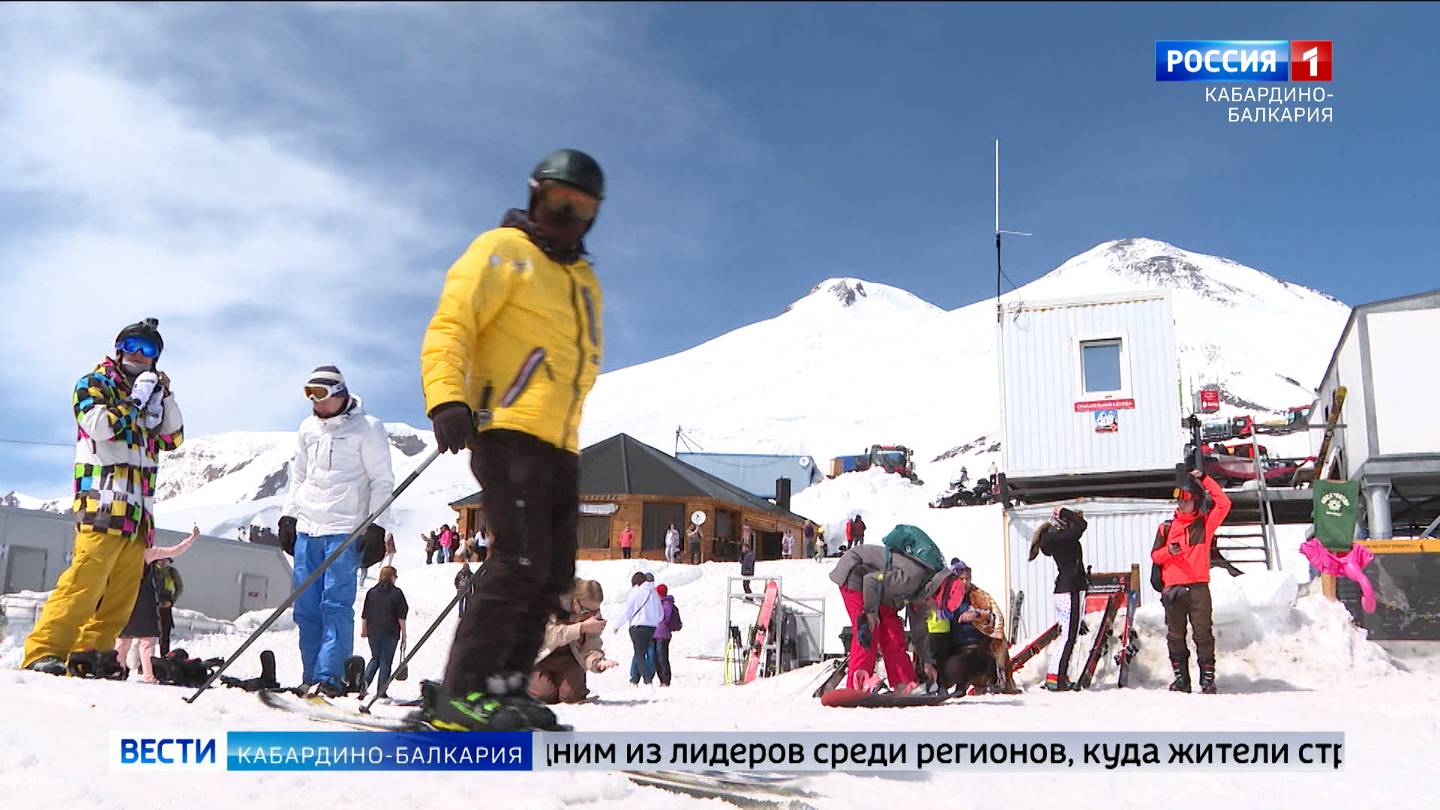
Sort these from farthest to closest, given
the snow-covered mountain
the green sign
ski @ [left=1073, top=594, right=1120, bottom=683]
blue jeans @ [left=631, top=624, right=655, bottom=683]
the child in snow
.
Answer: the snow-covered mountain → blue jeans @ [left=631, top=624, right=655, bottom=683] → the green sign → ski @ [left=1073, top=594, right=1120, bottom=683] → the child in snow

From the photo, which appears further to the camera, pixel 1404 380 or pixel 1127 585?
pixel 1404 380

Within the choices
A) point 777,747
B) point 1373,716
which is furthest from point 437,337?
point 1373,716

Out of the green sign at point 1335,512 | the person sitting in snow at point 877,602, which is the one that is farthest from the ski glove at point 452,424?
the green sign at point 1335,512

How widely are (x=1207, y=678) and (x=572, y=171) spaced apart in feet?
20.3

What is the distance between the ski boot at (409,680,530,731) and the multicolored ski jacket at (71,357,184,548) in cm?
266

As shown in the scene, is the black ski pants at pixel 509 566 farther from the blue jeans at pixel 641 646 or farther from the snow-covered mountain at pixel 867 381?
the snow-covered mountain at pixel 867 381

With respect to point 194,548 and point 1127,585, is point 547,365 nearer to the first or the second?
point 1127,585

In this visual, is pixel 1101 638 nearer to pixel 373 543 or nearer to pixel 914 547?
pixel 914 547

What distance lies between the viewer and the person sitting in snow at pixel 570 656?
21.9 ft

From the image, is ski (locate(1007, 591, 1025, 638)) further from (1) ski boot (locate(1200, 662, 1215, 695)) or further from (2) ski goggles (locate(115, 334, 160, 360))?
(2) ski goggles (locate(115, 334, 160, 360))

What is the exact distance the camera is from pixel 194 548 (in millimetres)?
16156

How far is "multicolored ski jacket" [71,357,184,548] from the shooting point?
4.55m

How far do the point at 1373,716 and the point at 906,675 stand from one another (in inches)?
111

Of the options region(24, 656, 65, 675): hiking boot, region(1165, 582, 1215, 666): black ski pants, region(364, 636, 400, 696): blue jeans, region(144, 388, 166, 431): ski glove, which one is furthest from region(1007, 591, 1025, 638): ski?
region(24, 656, 65, 675): hiking boot
